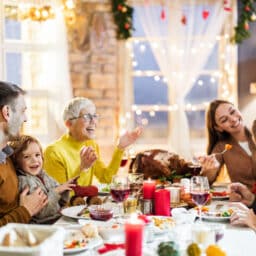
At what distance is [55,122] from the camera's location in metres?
4.77

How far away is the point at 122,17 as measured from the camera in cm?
513

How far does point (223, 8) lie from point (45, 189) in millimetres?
3557

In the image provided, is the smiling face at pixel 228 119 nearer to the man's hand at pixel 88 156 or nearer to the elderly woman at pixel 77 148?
the elderly woman at pixel 77 148

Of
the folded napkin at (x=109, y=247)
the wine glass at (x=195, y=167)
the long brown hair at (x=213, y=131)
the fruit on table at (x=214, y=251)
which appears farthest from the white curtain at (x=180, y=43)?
the fruit on table at (x=214, y=251)

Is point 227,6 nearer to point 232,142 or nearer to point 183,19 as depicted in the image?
point 183,19

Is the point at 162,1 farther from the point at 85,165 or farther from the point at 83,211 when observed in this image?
the point at 83,211

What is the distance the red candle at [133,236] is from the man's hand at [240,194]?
1.27m

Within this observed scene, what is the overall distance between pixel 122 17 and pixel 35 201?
3.30 metres

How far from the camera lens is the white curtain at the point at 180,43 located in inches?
208

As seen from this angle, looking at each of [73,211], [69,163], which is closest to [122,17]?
[69,163]

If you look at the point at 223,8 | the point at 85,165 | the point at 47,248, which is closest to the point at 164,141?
the point at 223,8

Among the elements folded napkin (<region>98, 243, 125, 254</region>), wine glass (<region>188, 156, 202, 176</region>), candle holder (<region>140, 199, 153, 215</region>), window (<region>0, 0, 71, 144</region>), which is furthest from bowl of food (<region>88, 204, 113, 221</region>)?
window (<region>0, 0, 71, 144</region>)

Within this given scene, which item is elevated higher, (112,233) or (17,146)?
(17,146)

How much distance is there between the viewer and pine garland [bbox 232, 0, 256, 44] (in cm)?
532
